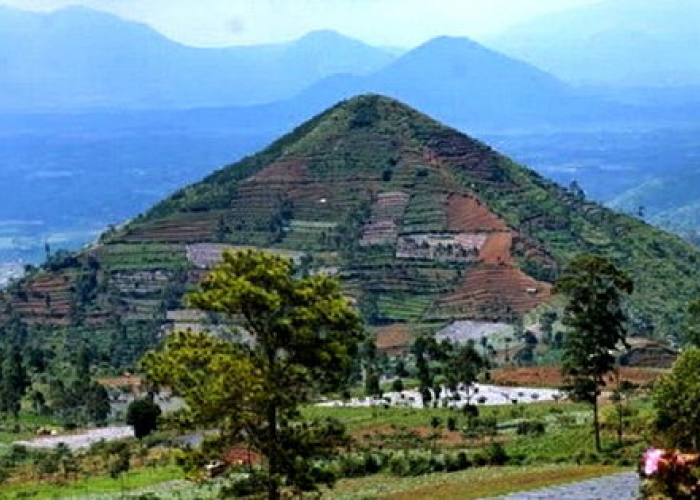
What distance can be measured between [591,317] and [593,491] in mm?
10253

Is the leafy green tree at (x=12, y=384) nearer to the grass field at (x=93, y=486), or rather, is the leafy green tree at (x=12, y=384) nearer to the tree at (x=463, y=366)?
the tree at (x=463, y=366)

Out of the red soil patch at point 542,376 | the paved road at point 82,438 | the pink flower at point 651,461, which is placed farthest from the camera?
the red soil patch at point 542,376

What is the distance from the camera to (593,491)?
42062 millimetres

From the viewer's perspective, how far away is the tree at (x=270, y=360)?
2736 cm

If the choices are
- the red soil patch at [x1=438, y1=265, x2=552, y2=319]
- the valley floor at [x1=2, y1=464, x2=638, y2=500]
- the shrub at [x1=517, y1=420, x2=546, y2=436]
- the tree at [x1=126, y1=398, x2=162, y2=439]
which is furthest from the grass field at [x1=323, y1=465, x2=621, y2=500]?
the red soil patch at [x1=438, y1=265, x2=552, y2=319]

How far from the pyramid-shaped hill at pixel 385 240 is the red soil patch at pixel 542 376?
34.0 meters

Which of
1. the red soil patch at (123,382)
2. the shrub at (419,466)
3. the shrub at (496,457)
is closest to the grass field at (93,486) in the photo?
the shrub at (419,466)

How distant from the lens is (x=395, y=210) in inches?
6973

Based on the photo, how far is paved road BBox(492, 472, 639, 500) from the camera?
134ft

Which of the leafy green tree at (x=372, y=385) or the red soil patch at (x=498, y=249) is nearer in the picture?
the leafy green tree at (x=372, y=385)

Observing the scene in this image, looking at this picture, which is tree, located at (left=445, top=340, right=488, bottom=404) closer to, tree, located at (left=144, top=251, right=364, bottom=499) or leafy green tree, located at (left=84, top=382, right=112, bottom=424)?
leafy green tree, located at (left=84, top=382, right=112, bottom=424)

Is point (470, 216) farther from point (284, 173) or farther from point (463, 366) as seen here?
point (463, 366)

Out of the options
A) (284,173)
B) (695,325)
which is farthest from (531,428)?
(284,173)

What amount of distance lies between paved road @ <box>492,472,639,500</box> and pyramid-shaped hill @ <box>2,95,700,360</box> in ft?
330
